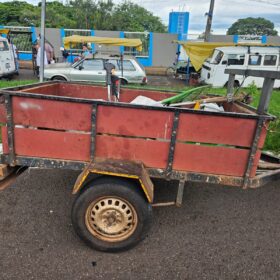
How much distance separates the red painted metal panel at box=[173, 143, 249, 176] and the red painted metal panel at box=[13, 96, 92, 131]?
0.93m

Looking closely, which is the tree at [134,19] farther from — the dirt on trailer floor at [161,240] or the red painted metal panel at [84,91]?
the dirt on trailer floor at [161,240]

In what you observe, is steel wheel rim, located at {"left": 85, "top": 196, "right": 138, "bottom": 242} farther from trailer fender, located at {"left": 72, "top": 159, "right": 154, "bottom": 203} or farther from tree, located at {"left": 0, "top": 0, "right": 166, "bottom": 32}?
tree, located at {"left": 0, "top": 0, "right": 166, "bottom": 32}

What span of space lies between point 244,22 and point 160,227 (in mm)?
100313

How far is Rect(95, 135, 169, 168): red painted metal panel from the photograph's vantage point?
2.60m

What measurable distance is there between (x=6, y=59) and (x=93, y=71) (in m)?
4.20

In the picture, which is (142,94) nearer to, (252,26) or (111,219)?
(111,219)

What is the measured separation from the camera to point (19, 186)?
395cm

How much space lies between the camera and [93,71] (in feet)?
38.1

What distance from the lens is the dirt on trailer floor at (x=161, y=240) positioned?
255 cm

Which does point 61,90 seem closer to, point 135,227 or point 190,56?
point 135,227

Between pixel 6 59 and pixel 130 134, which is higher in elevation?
pixel 130 134

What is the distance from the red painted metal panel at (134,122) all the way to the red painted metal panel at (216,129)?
0.15m

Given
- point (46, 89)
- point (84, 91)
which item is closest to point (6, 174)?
point (46, 89)

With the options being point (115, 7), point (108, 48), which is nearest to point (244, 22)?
point (115, 7)
